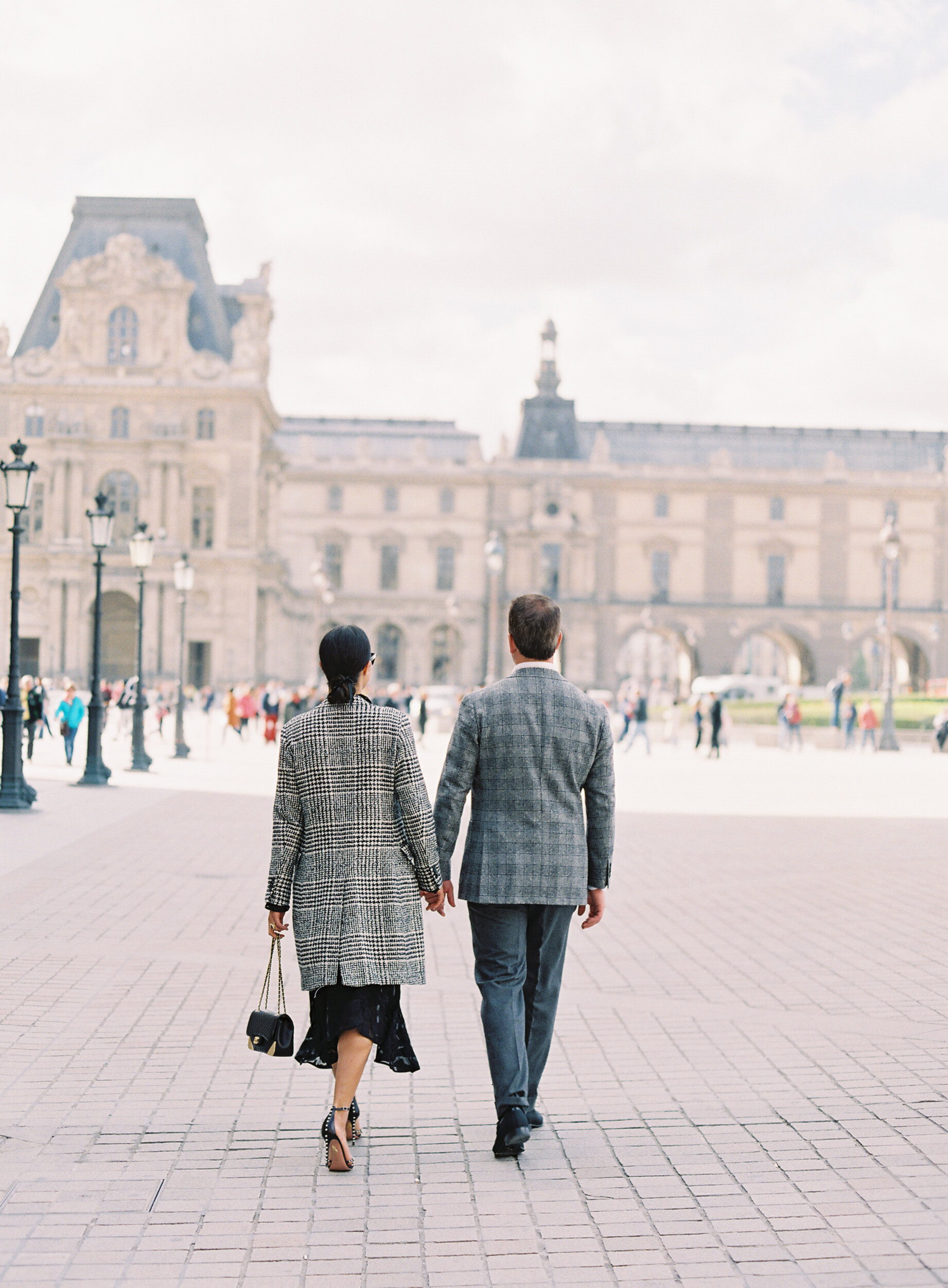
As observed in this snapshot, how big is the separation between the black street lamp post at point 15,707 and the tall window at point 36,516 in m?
49.3

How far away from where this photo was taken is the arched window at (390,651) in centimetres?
8662

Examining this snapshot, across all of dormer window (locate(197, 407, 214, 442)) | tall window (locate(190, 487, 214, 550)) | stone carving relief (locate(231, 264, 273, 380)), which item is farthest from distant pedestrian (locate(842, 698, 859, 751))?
stone carving relief (locate(231, 264, 273, 380))

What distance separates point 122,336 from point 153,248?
434 centimetres

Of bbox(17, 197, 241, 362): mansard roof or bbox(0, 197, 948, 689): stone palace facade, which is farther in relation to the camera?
bbox(0, 197, 948, 689): stone palace facade

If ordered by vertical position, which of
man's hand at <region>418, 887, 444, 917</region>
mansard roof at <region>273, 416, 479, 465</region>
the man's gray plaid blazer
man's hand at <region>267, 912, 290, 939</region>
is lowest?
man's hand at <region>267, 912, 290, 939</region>

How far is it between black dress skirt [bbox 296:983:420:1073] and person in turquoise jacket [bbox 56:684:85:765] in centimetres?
2133

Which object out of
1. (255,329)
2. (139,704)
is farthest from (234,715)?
(255,329)

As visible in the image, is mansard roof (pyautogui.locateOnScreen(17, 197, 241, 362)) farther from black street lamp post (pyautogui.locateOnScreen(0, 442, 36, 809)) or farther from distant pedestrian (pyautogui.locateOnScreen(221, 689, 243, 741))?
black street lamp post (pyautogui.locateOnScreen(0, 442, 36, 809))

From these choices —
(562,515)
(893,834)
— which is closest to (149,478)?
(562,515)

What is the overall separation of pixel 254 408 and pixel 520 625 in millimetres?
61976

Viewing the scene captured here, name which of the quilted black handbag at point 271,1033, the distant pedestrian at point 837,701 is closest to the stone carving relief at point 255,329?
the distant pedestrian at point 837,701

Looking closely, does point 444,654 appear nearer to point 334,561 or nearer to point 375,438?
point 334,561

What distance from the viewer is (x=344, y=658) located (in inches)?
213

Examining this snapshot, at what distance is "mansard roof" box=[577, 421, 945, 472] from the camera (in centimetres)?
9069
